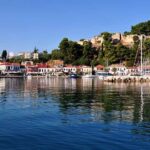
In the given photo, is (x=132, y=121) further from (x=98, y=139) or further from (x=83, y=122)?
(x=98, y=139)

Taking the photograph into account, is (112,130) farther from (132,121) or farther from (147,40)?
(147,40)

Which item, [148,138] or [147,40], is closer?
[148,138]

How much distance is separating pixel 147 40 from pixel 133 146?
171684 millimetres

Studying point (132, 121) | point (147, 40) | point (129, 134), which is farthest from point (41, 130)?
point (147, 40)

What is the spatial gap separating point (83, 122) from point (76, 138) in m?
6.11

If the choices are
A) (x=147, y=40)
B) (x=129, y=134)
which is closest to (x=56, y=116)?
(x=129, y=134)

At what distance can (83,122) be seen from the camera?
102ft

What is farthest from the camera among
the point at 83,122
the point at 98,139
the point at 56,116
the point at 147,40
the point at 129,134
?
the point at 147,40

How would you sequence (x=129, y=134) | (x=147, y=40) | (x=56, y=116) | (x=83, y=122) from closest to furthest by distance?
(x=129, y=134), (x=83, y=122), (x=56, y=116), (x=147, y=40)

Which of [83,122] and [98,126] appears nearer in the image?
[98,126]

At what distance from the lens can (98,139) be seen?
2467 cm

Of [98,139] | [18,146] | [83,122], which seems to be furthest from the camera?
[83,122]

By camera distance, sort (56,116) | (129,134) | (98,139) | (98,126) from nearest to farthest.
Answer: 1. (98,139)
2. (129,134)
3. (98,126)
4. (56,116)

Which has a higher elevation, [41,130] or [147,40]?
[147,40]
